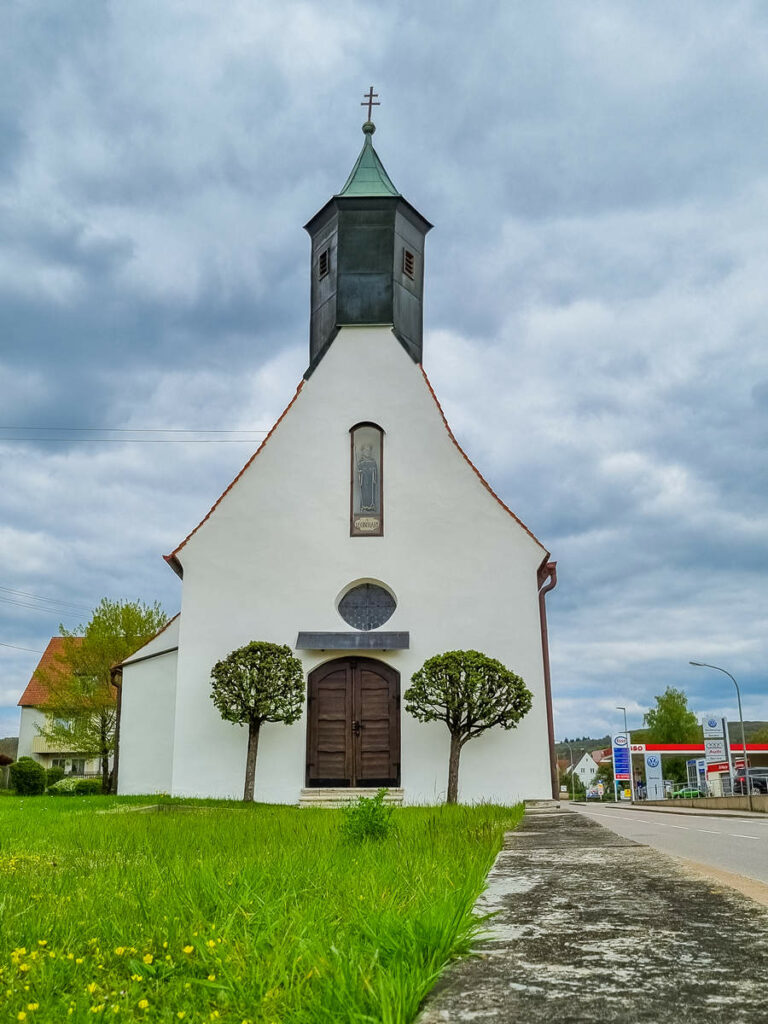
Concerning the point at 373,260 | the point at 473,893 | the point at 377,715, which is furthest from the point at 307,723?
the point at 473,893

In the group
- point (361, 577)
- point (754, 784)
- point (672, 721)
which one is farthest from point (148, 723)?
point (672, 721)

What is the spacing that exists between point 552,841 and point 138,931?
12.7 feet

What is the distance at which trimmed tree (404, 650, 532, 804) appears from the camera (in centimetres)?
1597

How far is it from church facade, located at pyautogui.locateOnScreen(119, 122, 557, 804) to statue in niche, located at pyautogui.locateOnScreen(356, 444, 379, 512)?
30 millimetres

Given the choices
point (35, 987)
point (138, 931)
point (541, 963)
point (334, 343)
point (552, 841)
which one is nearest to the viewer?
point (541, 963)

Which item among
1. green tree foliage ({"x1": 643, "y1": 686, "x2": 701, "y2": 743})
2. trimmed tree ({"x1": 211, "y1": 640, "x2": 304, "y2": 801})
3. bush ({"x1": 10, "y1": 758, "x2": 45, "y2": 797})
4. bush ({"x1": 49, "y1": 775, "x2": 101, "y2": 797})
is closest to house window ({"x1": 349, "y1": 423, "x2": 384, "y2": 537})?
trimmed tree ({"x1": 211, "y1": 640, "x2": 304, "y2": 801})

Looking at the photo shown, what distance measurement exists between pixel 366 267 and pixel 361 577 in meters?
7.40

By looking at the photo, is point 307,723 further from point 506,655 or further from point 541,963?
point 541,963

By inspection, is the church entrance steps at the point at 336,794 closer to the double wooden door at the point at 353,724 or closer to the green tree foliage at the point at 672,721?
the double wooden door at the point at 353,724

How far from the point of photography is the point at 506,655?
17469mm

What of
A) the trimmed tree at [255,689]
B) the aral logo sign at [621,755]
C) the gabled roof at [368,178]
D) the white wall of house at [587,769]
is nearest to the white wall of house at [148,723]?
the trimmed tree at [255,689]

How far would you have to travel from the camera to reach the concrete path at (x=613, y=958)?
1.74 meters

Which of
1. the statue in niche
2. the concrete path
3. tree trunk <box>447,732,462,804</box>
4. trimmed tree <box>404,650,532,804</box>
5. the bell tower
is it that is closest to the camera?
the concrete path

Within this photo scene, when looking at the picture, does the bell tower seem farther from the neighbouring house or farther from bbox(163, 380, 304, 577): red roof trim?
the neighbouring house
